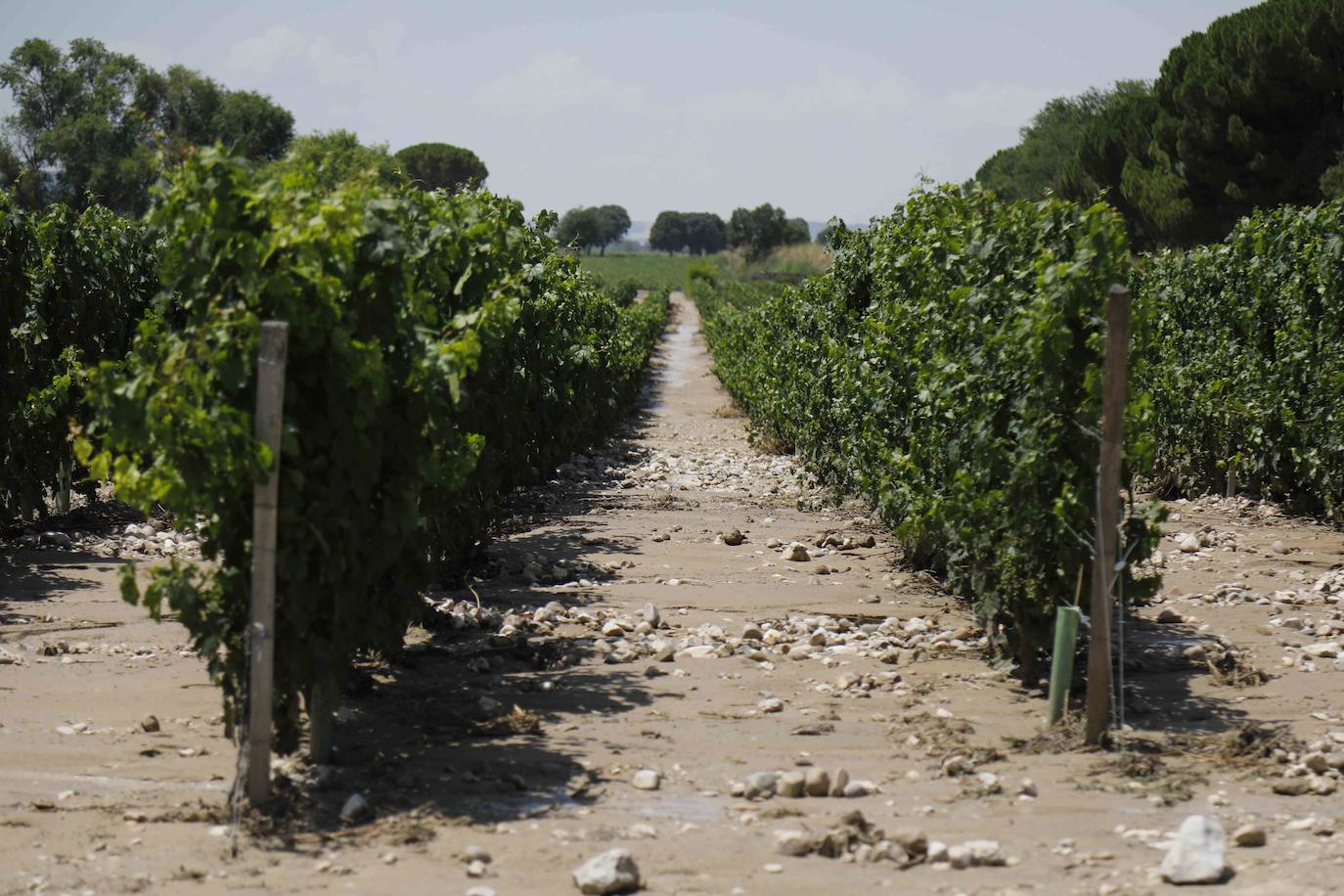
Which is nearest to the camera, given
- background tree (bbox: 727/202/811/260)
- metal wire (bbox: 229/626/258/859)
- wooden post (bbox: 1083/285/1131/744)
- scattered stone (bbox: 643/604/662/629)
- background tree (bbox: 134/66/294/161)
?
metal wire (bbox: 229/626/258/859)

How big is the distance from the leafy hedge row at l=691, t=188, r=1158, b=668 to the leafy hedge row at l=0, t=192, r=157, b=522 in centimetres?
639

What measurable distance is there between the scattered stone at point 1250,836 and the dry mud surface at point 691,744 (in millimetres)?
40

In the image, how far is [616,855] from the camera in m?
4.48

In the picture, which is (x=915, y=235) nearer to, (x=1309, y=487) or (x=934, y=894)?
(x=1309, y=487)

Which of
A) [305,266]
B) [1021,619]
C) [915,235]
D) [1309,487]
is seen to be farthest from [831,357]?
[305,266]

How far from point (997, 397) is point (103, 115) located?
266ft

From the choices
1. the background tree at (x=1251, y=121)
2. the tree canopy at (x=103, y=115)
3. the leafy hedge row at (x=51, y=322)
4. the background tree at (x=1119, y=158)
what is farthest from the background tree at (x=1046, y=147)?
the leafy hedge row at (x=51, y=322)

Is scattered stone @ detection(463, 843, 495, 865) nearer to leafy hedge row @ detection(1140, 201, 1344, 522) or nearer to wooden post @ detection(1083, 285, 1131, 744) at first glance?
wooden post @ detection(1083, 285, 1131, 744)

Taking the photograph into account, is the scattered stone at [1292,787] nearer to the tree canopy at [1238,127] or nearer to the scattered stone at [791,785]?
the scattered stone at [791,785]

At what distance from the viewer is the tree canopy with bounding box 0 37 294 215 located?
7238 cm

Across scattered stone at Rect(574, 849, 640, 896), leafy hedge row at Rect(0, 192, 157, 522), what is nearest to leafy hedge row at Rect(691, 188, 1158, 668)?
scattered stone at Rect(574, 849, 640, 896)

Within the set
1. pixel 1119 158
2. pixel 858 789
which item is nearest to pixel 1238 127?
pixel 1119 158

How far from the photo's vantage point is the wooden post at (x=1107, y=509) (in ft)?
19.1

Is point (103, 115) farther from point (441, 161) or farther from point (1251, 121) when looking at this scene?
point (1251, 121)
